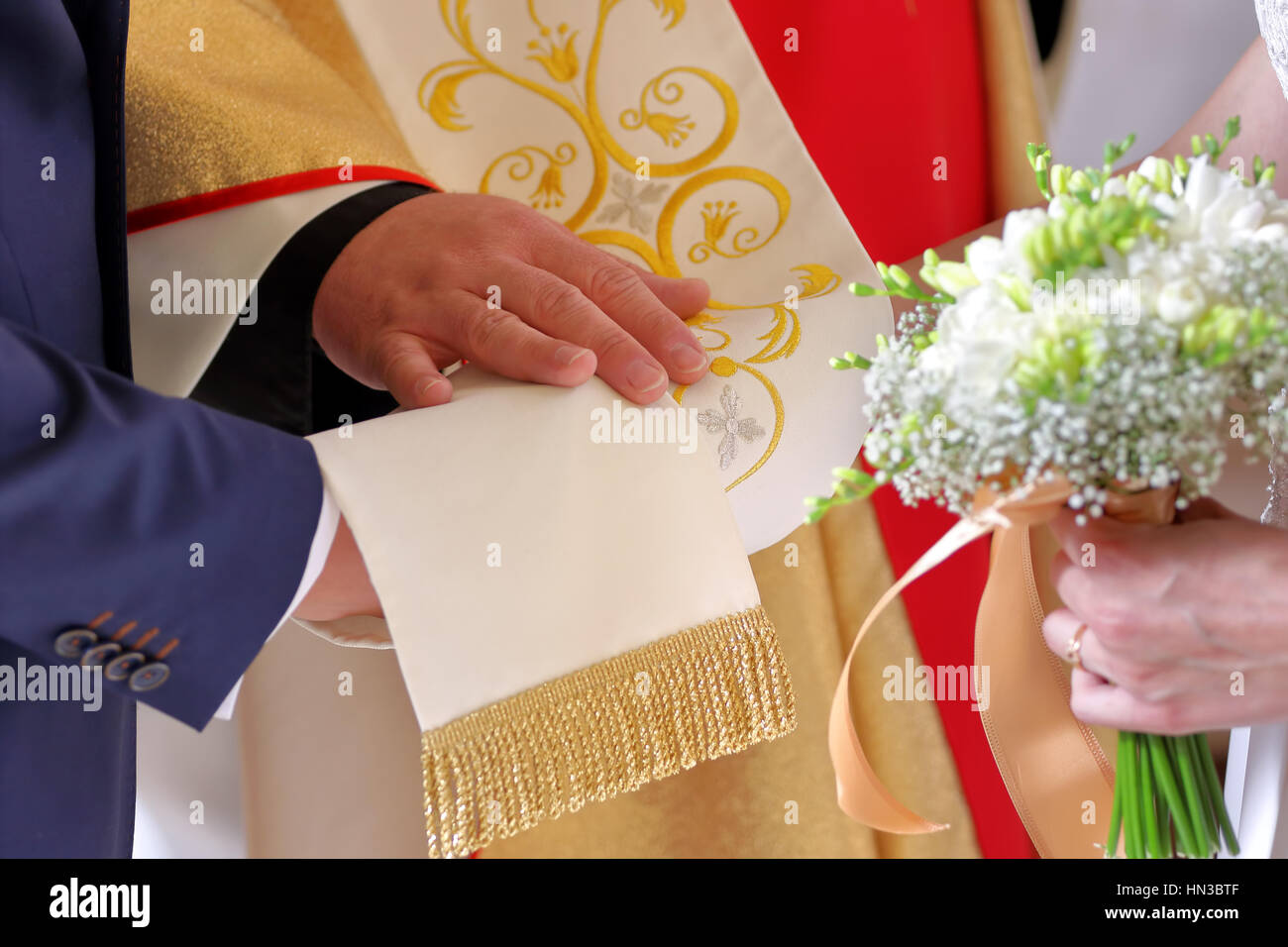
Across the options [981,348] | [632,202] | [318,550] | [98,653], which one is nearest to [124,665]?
[98,653]

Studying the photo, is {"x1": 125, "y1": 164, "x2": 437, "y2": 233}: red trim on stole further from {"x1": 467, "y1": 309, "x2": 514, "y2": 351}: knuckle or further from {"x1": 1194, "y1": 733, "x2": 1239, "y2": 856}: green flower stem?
{"x1": 1194, "y1": 733, "x2": 1239, "y2": 856}: green flower stem

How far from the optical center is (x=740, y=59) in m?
1.06

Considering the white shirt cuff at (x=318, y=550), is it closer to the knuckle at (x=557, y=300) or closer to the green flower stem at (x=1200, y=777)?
the knuckle at (x=557, y=300)

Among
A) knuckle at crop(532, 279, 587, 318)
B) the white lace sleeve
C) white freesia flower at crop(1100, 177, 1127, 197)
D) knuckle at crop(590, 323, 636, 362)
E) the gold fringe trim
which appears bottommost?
the gold fringe trim

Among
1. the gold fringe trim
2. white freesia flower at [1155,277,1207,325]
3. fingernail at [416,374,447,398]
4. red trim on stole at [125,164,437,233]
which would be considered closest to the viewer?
white freesia flower at [1155,277,1207,325]

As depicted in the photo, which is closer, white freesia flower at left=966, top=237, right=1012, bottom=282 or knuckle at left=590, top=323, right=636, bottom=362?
white freesia flower at left=966, top=237, right=1012, bottom=282

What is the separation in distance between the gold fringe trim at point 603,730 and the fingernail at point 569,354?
0.68ft

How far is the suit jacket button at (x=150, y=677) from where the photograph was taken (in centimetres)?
64

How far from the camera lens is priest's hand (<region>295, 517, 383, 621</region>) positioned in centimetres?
71

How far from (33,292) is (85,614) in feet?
0.80

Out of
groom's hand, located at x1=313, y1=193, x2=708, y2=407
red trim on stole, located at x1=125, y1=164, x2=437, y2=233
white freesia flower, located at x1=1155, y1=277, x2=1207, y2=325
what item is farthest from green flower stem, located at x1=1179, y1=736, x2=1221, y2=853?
red trim on stole, located at x1=125, y1=164, x2=437, y2=233

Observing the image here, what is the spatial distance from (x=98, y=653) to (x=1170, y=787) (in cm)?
71

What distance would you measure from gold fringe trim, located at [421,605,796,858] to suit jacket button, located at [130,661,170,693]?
17 centimetres
